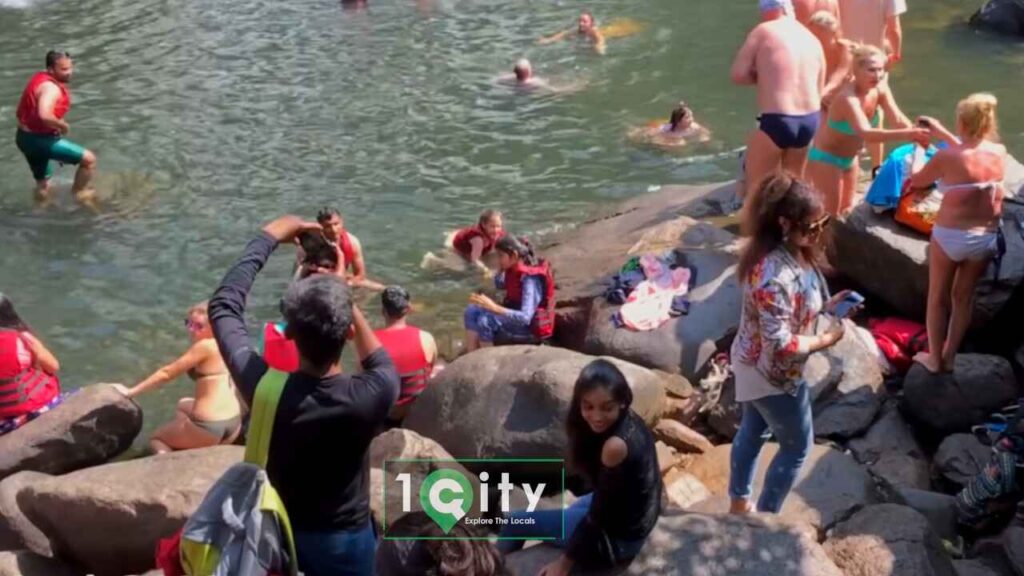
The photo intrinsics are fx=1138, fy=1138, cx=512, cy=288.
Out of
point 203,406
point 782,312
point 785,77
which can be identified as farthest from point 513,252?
point 782,312

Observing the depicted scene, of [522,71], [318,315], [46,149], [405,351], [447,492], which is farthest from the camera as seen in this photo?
[522,71]

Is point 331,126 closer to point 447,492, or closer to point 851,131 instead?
point 851,131

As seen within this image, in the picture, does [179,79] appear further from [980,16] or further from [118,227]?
[980,16]

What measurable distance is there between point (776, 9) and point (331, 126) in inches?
300

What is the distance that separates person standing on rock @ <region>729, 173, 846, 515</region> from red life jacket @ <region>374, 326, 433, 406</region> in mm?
3014

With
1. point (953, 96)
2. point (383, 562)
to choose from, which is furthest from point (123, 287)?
point (953, 96)

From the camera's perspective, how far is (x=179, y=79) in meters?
16.6

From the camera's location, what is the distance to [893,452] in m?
7.05

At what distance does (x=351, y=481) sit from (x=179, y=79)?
44.8 ft

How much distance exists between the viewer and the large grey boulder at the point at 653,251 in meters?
8.28

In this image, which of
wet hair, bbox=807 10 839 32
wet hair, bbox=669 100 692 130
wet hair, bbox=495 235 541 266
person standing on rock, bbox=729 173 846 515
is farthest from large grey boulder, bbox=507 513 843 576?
wet hair, bbox=669 100 692 130

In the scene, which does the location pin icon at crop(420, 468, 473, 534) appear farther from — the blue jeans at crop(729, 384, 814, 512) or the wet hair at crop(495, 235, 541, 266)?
the wet hair at crop(495, 235, 541, 266)

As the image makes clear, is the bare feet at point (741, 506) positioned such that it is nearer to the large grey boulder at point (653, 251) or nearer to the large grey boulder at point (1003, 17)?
the large grey boulder at point (653, 251)

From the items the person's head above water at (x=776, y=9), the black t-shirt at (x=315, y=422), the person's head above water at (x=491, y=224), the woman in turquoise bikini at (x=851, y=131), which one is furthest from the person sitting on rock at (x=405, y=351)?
the black t-shirt at (x=315, y=422)
